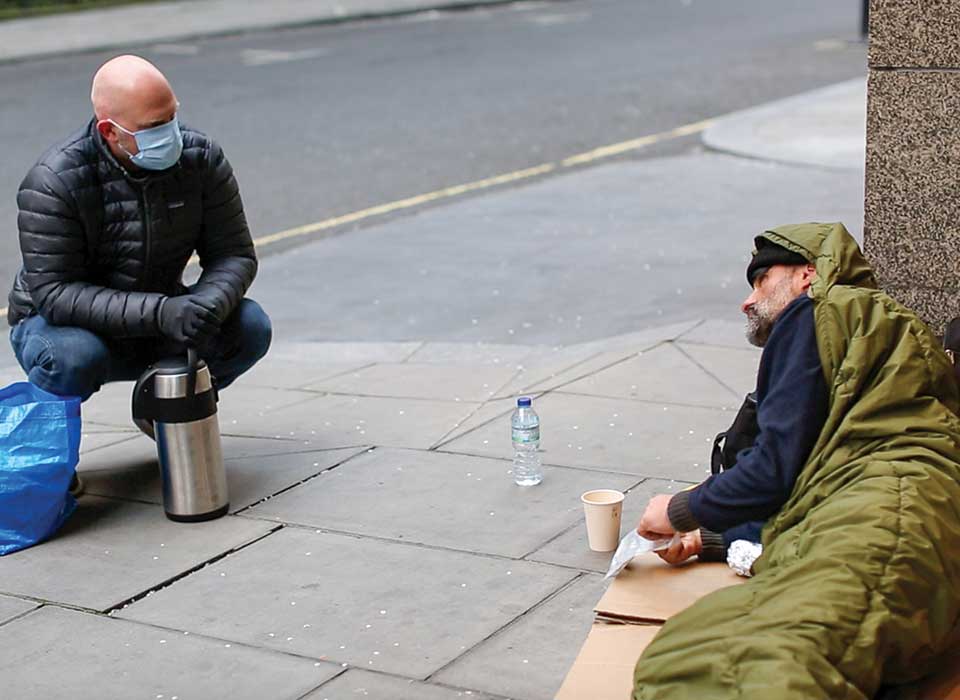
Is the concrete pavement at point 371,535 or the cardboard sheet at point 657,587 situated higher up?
the cardboard sheet at point 657,587

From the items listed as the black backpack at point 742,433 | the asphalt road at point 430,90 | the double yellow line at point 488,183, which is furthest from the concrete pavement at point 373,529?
the asphalt road at point 430,90

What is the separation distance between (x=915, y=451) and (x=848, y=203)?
6.16m

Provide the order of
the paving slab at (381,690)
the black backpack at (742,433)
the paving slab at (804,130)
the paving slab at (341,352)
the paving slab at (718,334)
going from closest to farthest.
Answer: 1. the paving slab at (381,690)
2. the black backpack at (742,433)
3. the paving slab at (718,334)
4. the paving slab at (341,352)
5. the paving slab at (804,130)

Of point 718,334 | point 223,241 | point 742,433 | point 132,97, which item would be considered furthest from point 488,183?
point 742,433

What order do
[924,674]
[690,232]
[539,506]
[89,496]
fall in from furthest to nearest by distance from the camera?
[690,232] < [89,496] < [539,506] < [924,674]

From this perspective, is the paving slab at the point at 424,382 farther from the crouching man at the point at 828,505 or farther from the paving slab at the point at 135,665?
the crouching man at the point at 828,505

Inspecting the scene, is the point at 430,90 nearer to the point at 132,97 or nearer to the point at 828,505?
the point at 132,97

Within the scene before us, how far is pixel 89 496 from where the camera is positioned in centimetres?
523

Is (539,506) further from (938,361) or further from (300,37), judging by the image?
(300,37)

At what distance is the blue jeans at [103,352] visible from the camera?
4949mm

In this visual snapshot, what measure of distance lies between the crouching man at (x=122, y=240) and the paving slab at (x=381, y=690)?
152 cm

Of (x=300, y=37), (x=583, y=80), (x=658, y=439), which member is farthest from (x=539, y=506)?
(x=300, y=37)

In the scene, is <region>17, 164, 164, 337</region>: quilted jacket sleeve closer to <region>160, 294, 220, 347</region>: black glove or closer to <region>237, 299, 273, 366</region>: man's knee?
<region>160, 294, 220, 347</region>: black glove

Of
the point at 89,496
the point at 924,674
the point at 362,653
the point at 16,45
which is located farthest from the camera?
the point at 16,45
